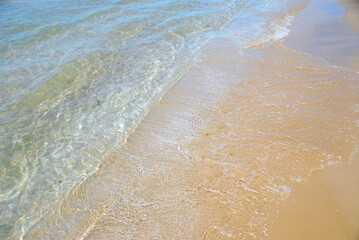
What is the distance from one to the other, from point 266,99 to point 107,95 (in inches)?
133

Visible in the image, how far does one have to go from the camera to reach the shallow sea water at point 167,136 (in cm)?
312

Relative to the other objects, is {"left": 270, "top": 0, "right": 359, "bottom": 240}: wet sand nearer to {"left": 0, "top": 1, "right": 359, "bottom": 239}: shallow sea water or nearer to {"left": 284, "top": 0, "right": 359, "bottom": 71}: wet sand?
{"left": 0, "top": 1, "right": 359, "bottom": 239}: shallow sea water

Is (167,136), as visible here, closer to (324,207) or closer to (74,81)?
(324,207)

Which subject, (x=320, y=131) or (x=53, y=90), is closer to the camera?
(x=320, y=131)

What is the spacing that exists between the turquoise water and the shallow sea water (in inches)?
1.1

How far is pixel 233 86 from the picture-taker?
17.8ft

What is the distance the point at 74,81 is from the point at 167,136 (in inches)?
130

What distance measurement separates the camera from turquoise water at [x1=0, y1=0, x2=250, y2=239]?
3879 mm

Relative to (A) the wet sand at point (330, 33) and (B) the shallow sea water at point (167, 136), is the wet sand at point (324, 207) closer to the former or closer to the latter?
(B) the shallow sea water at point (167, 136)

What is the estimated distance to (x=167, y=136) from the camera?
170 inches

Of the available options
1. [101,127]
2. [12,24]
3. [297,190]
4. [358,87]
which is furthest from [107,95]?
[12,24]

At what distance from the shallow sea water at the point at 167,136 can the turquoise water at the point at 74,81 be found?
3 centimetres

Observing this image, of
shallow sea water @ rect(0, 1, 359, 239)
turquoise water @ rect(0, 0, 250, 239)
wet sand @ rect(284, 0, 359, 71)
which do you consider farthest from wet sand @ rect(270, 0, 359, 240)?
wet sand @ rect(284, 0, 359, 71)

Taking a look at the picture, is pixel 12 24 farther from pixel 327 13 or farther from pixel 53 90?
pixel 327 13
